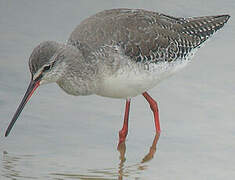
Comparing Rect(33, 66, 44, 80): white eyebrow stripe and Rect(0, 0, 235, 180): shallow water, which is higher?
Rect(33, 66, 44, 80): white eyebrow stripe

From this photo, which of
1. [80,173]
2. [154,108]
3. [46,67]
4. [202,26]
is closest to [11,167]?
[80,173]

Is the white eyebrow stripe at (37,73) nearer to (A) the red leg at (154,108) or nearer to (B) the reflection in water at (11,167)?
(B) the reflection in water at (11,167)

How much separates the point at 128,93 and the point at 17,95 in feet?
6.51

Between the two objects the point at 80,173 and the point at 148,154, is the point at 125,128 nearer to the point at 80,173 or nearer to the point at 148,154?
the point at 148,154

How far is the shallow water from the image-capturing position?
401 inches

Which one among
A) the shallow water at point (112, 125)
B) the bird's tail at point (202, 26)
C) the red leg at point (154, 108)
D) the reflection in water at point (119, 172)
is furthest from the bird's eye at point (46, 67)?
the bird's tail at point (202, 26)

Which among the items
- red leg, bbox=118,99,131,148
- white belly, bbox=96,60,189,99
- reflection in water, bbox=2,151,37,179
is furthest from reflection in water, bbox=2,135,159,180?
white belly, bbox=96,60,189,99

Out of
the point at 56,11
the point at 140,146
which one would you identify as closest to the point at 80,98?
the point at 140,146

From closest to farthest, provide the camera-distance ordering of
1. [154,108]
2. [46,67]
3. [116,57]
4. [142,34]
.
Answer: [46,67], [116,57], [142,34], [154,108]

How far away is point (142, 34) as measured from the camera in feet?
37.6

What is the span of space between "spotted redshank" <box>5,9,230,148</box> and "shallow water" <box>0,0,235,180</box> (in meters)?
0.36

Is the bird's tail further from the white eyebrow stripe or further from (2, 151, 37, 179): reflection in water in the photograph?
(2, 151, 37, 179): reflection in water

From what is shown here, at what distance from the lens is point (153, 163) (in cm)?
1058

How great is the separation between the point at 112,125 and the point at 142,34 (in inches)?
57.1
